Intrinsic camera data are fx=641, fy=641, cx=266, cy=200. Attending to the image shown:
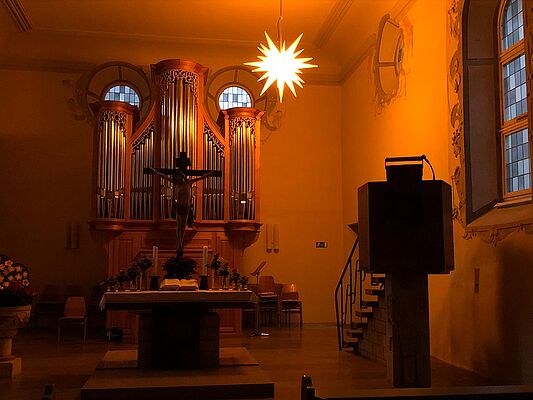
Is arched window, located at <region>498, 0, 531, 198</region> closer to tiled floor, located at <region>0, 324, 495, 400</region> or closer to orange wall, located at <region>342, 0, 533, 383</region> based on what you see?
orange wall, located at <region>342, 0, 533, 383</region>

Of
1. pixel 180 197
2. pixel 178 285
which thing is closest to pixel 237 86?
pixel 180 197

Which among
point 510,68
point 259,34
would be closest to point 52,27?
point 259,34

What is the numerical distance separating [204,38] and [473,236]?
7.93 metres

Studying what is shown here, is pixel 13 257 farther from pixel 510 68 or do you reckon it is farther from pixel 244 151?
pixel 510 68

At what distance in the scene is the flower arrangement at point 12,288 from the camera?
22.7 ft

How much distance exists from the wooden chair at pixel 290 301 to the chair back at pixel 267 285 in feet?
0.77

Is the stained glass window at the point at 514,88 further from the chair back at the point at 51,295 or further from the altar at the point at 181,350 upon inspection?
the chair back at the point at 51,295

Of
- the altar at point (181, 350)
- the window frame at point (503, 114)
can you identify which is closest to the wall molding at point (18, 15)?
the altar at point (181, 350)

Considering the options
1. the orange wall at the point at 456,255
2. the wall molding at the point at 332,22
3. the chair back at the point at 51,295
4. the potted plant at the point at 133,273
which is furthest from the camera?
the chair back at the point at 51,295

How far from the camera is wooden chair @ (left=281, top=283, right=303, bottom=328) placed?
40.1ft

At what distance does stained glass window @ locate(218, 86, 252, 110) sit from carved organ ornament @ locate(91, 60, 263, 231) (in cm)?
→ 198

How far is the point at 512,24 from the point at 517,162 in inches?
64.7

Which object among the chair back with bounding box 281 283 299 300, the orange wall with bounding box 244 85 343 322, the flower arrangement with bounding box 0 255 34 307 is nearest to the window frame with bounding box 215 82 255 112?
the orange wall with bounding box 244 85 343 322

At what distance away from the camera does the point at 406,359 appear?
5969 millimetres
